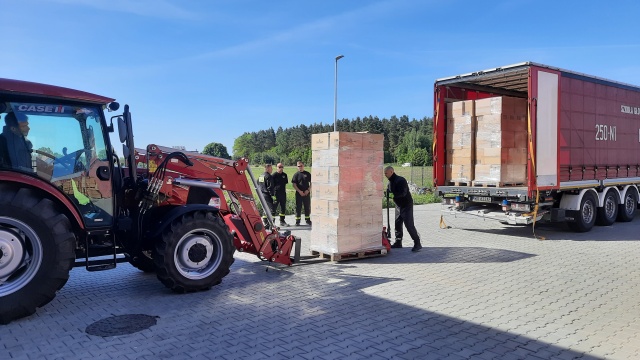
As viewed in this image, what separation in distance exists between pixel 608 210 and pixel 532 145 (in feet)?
14.3

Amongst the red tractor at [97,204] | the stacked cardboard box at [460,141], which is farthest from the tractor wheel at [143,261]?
the stacked cardboard box at [460,141]

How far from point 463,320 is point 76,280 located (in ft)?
17.7

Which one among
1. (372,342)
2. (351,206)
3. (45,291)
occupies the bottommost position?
(372,342)

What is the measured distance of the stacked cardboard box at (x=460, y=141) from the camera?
10.6 m

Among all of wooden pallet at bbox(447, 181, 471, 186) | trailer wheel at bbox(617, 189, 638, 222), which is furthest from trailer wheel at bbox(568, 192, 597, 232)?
wooden pallet at bbox(447, 181, 471, 186)

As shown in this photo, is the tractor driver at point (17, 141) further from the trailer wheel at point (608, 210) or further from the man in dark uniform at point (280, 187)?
the trailer wheel at point (608, 210)

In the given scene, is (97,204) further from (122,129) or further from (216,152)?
(216,152)

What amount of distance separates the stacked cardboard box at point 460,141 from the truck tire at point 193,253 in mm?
6558

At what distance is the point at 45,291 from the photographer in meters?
5.01

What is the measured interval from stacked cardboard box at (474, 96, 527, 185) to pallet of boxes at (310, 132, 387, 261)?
3125 millimetres

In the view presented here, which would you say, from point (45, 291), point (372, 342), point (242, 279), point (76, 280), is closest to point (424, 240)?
point (242, 279)

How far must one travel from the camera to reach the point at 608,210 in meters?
12.3

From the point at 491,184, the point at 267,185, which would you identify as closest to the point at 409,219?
the point at 491,184

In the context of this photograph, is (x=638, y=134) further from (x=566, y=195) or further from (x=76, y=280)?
(x=76, y=280)
